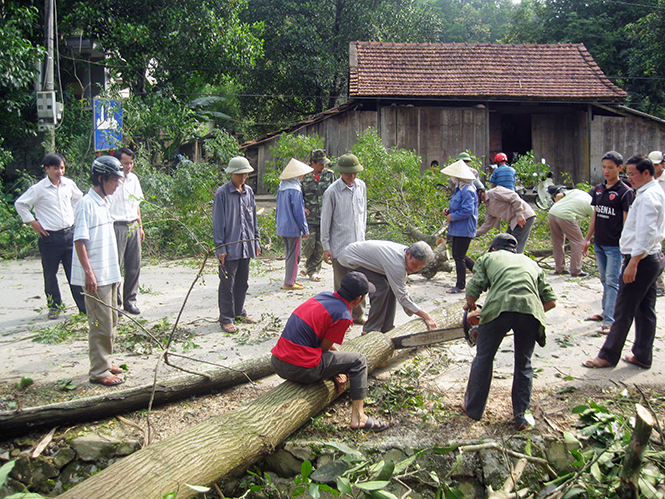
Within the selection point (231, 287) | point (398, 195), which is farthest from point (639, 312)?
point (398, 195)

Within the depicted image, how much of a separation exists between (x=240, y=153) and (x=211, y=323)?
9.62 metres

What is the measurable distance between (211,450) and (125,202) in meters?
3.86

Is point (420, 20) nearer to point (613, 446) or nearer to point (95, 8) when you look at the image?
point (95, 8)

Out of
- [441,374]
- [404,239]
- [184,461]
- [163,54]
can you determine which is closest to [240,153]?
[163,54]

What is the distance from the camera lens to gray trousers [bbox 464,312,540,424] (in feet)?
12.1

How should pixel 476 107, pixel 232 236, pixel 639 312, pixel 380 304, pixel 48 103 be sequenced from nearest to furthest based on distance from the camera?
pixel 639 312
pixel 380 304
pixel 232 236
pixel 48 103
pixel 476 107

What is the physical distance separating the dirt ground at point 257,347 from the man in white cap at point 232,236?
0.34 metres

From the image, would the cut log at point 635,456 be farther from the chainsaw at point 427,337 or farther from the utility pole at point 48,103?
the utility pole at point 48,103

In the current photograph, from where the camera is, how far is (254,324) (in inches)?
235

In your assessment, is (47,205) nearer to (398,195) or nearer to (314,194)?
(314,194)

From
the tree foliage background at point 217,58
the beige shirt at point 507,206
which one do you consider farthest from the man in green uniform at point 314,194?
the tree foliage background at point 217,58

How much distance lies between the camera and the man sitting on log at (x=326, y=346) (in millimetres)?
3762

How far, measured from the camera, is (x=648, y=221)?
438cm

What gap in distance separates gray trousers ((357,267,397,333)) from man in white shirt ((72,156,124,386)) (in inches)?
88.4
